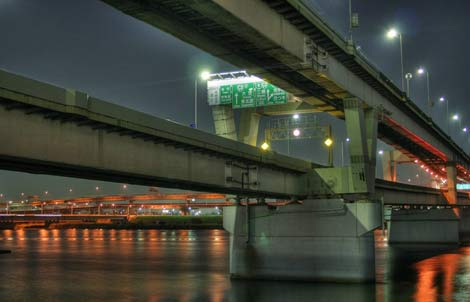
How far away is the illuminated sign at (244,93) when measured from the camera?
142 ft

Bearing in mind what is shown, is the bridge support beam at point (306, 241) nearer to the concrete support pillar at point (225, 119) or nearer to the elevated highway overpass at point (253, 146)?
the elevated highway overpass at point (253, 146)

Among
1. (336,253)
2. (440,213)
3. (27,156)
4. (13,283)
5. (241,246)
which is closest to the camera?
(27,156)

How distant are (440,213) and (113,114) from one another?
77275 mm

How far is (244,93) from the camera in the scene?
44.5m

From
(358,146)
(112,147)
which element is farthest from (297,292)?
(112,147)

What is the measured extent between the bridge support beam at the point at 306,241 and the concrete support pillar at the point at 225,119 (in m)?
8.12

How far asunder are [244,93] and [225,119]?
8.81 ft

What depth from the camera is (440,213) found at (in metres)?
89.6

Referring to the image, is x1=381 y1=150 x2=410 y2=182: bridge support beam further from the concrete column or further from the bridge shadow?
the bridge shadow

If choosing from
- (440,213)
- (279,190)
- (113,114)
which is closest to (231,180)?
(279,190)

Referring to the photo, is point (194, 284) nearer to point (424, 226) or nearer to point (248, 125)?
point (248, 125)

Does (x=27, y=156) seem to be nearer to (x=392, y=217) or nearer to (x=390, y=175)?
(x=392, y=217)

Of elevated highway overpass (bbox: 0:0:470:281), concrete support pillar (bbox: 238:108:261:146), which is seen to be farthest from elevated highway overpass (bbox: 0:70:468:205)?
concrete support pillar (bbox: 238:108:261:146)

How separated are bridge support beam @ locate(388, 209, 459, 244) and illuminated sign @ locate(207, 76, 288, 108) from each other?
55651 mm
